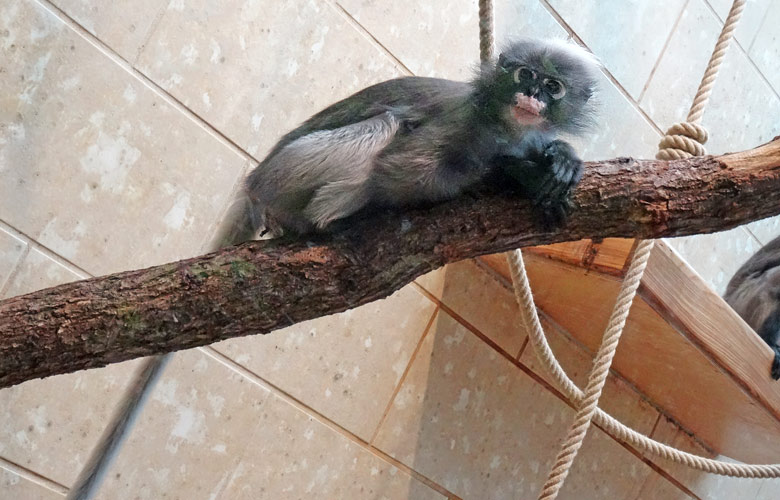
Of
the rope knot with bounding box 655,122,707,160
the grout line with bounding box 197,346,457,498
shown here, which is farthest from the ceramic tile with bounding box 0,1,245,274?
the rope knot with bounding box 655,122,707,160

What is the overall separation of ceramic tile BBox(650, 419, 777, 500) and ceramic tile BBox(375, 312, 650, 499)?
0.42 meters

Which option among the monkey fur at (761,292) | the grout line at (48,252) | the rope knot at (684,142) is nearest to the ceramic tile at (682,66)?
the monkey fur at (761,292)

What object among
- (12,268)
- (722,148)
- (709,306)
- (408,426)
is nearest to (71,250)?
(12,268)

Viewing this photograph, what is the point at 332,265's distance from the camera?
1.47m

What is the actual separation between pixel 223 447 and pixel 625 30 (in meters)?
2.62

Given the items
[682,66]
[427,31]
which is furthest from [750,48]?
[427,31]

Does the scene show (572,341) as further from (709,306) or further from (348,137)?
(348,137)

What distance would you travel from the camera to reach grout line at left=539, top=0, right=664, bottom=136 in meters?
3.15

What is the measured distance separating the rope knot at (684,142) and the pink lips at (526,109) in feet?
2.74

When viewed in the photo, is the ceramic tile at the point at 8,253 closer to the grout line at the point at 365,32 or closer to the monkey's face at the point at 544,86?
the grout line at the point at 365,32

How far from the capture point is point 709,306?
238 centimetres

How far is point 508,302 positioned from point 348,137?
A: 5.21 feet

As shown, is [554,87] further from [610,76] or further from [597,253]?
[610,76]

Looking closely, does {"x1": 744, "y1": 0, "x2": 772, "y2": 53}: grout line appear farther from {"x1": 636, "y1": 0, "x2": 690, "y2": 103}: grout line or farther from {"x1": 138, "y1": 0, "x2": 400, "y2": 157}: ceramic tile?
{"x1": 138, "y1": 0, "x2": 400, "y2": 157}: ceramic tile
